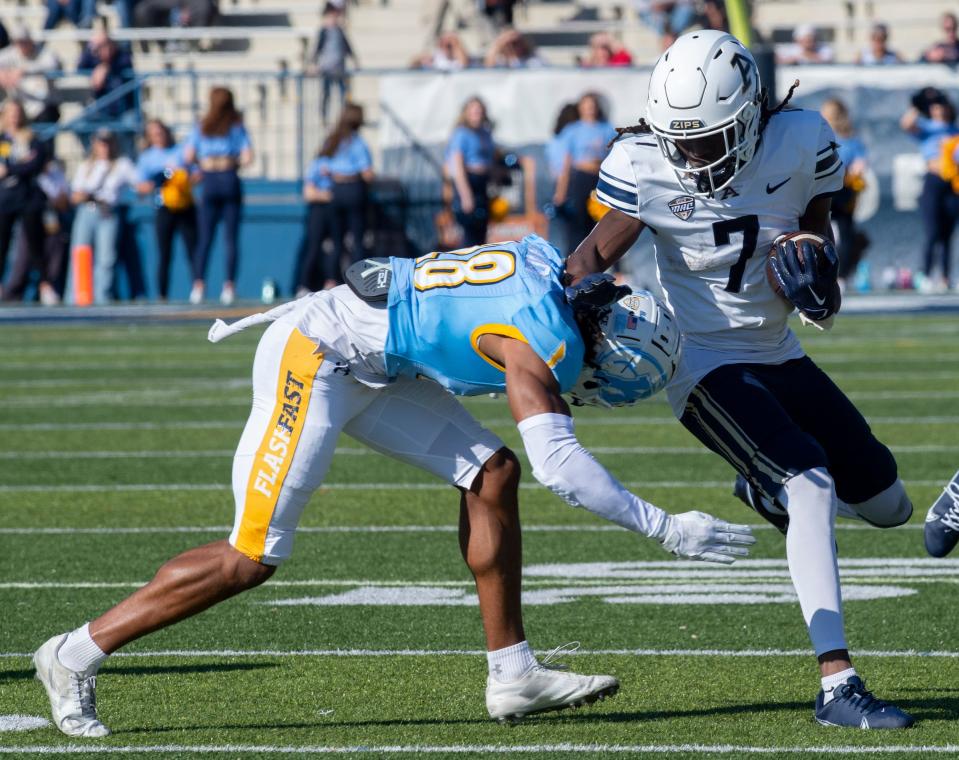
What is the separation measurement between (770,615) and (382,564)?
59.5 inches

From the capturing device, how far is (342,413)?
14.3 ft

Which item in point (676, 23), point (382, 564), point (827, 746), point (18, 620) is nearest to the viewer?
point (827, 746)

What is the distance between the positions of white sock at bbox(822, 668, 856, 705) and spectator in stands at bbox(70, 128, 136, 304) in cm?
1486

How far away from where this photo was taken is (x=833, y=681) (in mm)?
4219

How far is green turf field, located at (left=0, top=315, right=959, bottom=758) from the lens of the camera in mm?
4254

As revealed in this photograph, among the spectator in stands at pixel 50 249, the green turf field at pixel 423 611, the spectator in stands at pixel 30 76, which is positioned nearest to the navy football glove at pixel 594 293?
the green turf field at pixel 423 611

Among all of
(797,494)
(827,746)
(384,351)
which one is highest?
(384,351)

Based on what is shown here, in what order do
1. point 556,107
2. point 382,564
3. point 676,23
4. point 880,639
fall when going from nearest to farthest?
point 880,639 → point 382,564 → point 556,107 → point 676,23

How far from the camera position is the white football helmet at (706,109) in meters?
4.52

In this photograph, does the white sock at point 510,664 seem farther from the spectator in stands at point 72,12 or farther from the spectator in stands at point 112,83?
the spectator in stands at point 72,12

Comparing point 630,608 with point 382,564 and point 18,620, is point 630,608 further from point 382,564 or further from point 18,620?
point 18,620

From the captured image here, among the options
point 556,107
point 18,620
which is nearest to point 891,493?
point 18,620

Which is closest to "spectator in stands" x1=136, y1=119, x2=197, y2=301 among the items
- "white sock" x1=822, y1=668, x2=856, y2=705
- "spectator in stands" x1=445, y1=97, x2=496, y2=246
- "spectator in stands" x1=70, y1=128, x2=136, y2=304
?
"spectator in stands" x1=70, y1=128, x2=136, y2=304

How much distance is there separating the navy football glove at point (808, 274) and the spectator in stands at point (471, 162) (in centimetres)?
1267
